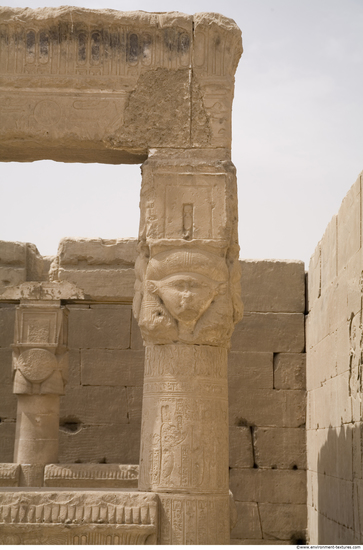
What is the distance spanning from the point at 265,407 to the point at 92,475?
8.12 ft

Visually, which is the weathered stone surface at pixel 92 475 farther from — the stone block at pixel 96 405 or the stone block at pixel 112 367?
the stone block at pixel 112 367

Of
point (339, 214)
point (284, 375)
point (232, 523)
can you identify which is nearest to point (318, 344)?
point (284, 375)

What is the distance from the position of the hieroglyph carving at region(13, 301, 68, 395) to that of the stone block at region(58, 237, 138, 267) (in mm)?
1260

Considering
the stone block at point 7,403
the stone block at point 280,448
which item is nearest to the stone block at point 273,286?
the stone block at point 280,448

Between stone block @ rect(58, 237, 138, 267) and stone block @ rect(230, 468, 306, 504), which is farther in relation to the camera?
stone block @ rect(58, 237, 138, 267)

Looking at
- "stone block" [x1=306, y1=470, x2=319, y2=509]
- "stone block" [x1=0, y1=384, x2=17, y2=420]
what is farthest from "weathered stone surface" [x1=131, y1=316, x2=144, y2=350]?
"stone block" [x1=306, y1=470, x2=319, y2=509]

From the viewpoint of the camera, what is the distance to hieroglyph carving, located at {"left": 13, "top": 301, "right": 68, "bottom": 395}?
968 centimetres

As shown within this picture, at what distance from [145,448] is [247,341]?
459 cm

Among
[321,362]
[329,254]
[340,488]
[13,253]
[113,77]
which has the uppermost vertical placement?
[113,77]

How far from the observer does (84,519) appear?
6051mm

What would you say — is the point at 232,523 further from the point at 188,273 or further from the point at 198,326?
the point at 188,273

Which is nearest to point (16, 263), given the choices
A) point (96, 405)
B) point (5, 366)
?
point (5, 366)

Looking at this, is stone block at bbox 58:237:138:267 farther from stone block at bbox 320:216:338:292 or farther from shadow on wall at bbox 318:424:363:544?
shadow on wall at bbox 318:424:363:544

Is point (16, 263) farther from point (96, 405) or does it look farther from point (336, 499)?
point (336, 499)
